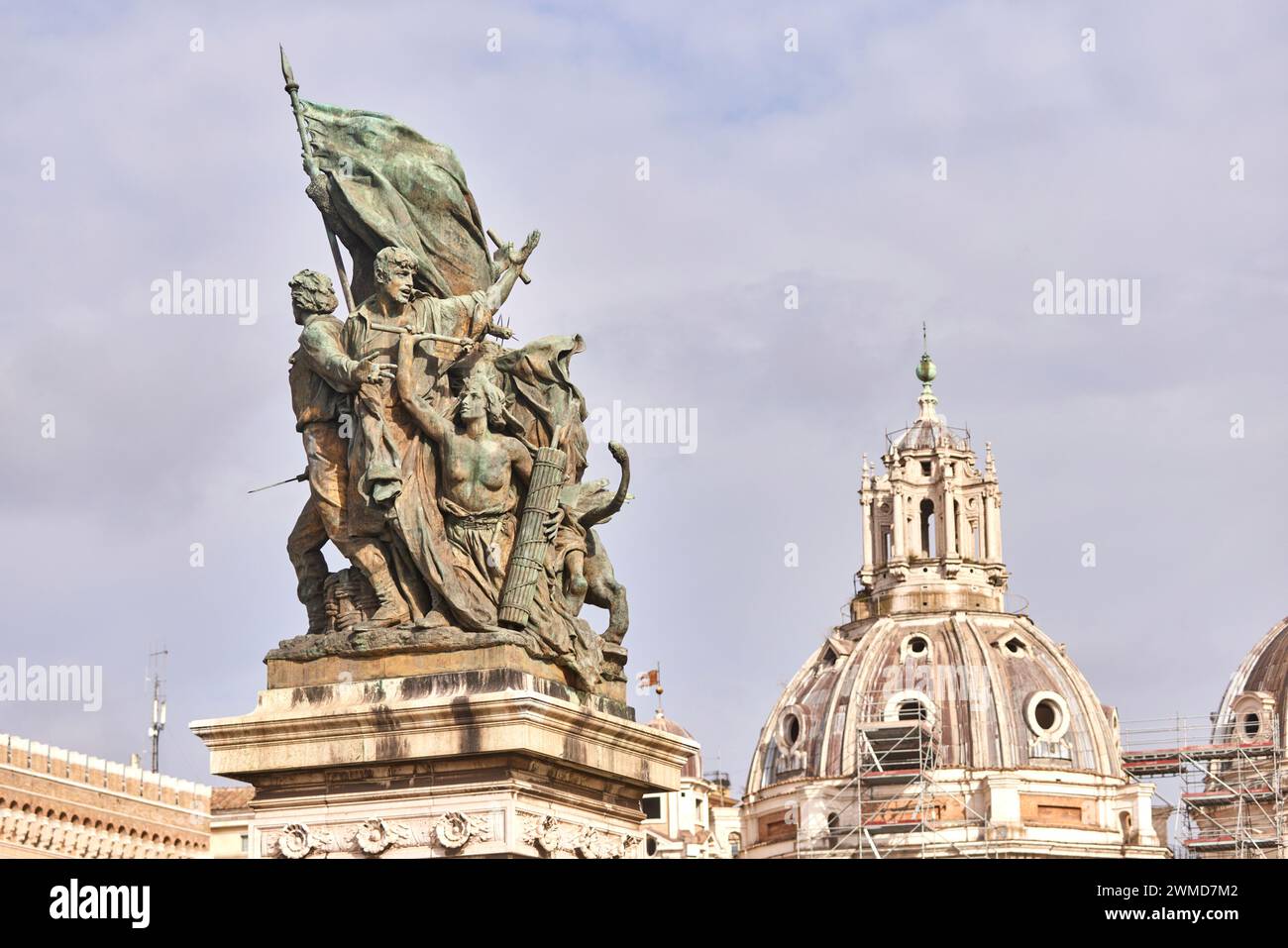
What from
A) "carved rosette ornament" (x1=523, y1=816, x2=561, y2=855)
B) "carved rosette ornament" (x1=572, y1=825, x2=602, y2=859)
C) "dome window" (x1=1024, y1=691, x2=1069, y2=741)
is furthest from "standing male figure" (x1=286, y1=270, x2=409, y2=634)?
"dome window" (x1=1024, y1=691, x2=1069, y2=741)

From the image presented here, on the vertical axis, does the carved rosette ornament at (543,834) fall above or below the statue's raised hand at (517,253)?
below

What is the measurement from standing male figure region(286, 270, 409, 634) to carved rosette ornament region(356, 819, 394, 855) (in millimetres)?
1279

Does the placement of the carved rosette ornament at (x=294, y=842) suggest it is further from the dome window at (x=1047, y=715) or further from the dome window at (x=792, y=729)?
the dome window at (x=792, y=729)

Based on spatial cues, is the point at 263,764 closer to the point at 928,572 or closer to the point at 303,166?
the point at 303,166

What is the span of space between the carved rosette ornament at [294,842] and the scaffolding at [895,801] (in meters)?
127

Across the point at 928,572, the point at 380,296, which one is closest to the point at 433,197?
the point at 380,296

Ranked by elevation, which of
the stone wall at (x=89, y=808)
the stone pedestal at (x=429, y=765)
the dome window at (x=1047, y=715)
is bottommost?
the stone pedestal at (x=429, y=765)

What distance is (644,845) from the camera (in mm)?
19438

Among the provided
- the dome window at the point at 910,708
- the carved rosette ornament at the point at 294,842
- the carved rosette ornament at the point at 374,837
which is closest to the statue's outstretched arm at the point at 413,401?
the carved rosette ornament at the point at 374,837

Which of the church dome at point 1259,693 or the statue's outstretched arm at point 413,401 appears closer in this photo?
the statue's outstretched arm at point 413,401

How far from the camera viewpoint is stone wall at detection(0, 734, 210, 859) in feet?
313

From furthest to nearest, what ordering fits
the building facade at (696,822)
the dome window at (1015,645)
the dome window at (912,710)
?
the dome window at (1015,645) < the dome window at (912,710) < the building facade at (696,822)

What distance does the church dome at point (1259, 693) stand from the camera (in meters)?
141
